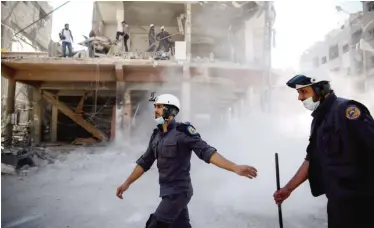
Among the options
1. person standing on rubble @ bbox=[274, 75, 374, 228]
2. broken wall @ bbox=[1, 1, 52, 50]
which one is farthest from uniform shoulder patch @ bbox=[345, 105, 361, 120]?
broken wall @ bbox=[1, 1, 52, 50]

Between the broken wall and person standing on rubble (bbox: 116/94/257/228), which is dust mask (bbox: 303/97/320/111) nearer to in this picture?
person standing on rubble (bbox: 116/94/257/228)

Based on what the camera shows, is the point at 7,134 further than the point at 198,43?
No

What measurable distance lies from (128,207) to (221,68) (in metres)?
5.28

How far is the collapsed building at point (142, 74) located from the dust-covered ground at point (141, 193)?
5.63 ft

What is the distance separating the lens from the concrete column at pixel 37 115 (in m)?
9.12

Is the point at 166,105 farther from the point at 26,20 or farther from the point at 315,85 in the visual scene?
the point at 26,20

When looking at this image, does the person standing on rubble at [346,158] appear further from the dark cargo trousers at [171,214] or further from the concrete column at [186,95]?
the concrete column at [186,95]

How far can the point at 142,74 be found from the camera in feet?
27.5

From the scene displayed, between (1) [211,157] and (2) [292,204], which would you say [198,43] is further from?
(1) [211,157]

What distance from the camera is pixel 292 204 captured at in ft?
15.3

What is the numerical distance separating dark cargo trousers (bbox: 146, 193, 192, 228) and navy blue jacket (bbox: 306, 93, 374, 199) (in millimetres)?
1056

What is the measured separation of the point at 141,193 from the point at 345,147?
3721mm

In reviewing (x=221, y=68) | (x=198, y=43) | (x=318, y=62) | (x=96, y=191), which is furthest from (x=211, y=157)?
(x=318, y=62)

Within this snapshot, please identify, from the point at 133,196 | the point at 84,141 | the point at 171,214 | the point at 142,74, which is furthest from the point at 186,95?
the point at 171,214
